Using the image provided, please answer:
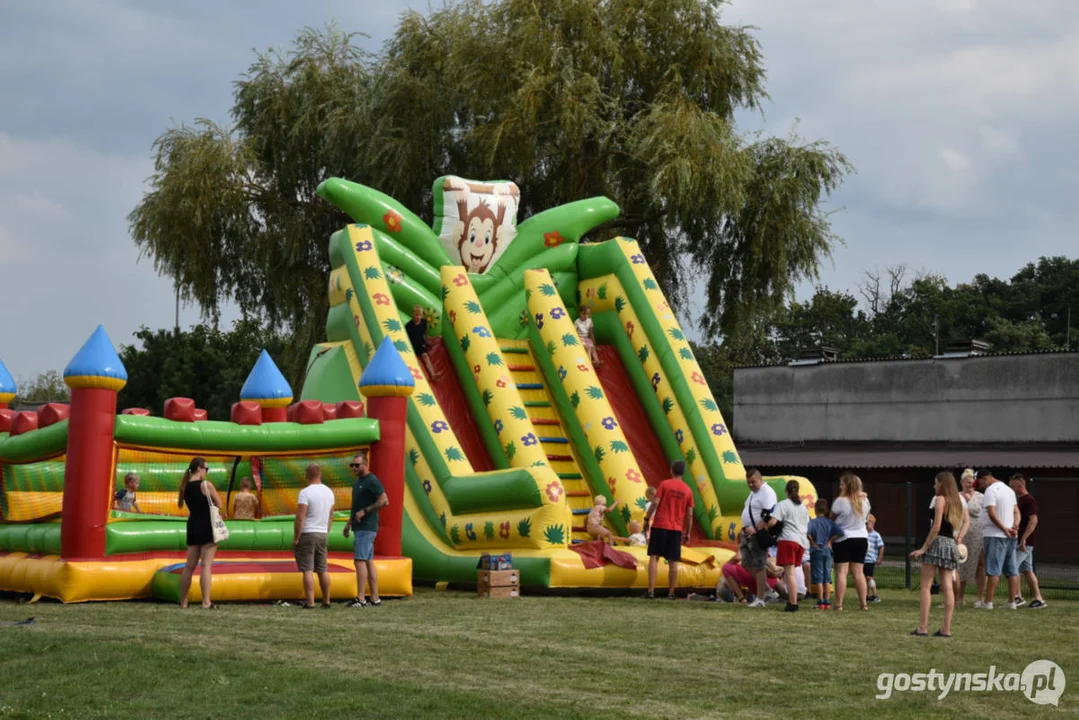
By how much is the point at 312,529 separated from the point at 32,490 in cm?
329

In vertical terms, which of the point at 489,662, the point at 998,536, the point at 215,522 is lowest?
the point at 489,662

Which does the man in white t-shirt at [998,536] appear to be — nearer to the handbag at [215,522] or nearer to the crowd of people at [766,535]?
the crowd of people at [766,535]

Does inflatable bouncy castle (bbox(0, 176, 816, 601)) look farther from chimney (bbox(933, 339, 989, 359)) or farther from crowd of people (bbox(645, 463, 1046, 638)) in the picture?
chimney (bbox(933, 339, 989, 359))

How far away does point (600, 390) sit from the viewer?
15609 mm

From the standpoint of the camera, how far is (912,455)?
94.9 ft

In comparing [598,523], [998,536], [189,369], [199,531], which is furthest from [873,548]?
[189,369]

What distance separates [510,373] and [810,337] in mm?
37109

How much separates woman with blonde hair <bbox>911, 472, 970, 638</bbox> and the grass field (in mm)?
257

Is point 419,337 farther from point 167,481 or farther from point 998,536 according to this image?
point 998,536

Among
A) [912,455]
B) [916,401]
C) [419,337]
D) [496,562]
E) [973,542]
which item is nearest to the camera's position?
[496,562]

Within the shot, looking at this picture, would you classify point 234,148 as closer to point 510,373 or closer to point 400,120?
point 400,120

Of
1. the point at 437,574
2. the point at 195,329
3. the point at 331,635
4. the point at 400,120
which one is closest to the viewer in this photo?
the point at 331,635

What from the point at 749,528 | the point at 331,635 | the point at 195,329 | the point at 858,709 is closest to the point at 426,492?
the point at 749,528

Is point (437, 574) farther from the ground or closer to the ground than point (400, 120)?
closer to the ground
